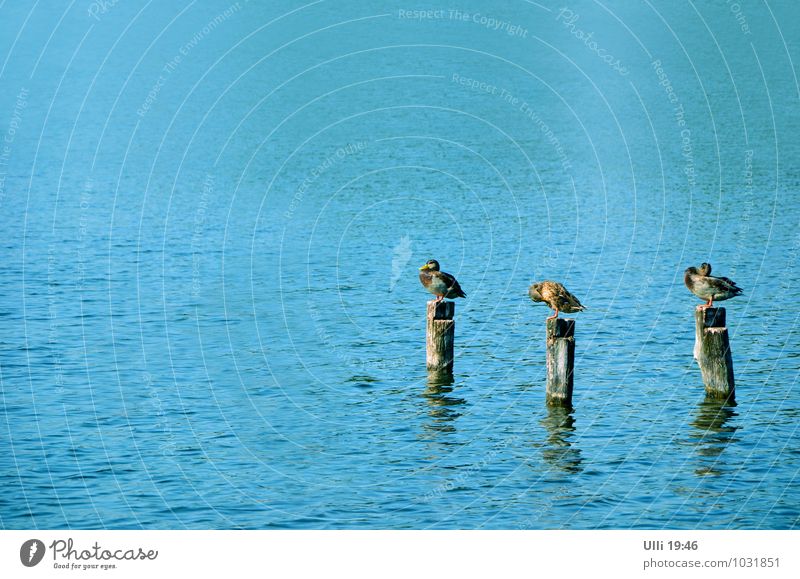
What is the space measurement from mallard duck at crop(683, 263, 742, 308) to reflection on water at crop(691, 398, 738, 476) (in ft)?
8.72

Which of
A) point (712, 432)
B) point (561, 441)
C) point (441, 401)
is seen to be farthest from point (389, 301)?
point (712, 432)

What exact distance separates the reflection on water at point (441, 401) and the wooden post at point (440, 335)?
26cm

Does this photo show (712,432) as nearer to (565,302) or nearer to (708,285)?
(708,285)

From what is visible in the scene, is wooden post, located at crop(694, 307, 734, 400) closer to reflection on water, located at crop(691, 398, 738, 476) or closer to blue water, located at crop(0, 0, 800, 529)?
reflection on water, located at crop(691, 398, 738, 476)

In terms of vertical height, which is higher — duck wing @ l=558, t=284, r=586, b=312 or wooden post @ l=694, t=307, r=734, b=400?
duck wing @ l=558, t=284, r=586, b=312

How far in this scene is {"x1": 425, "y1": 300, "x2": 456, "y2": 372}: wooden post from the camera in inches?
1241

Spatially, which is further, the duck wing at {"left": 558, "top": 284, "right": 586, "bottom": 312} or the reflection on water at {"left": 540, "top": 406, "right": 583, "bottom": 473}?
the duck wing at {"left": 558, "top": 284, "right": 586, "bottom": 312}

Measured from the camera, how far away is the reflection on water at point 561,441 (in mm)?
26670
